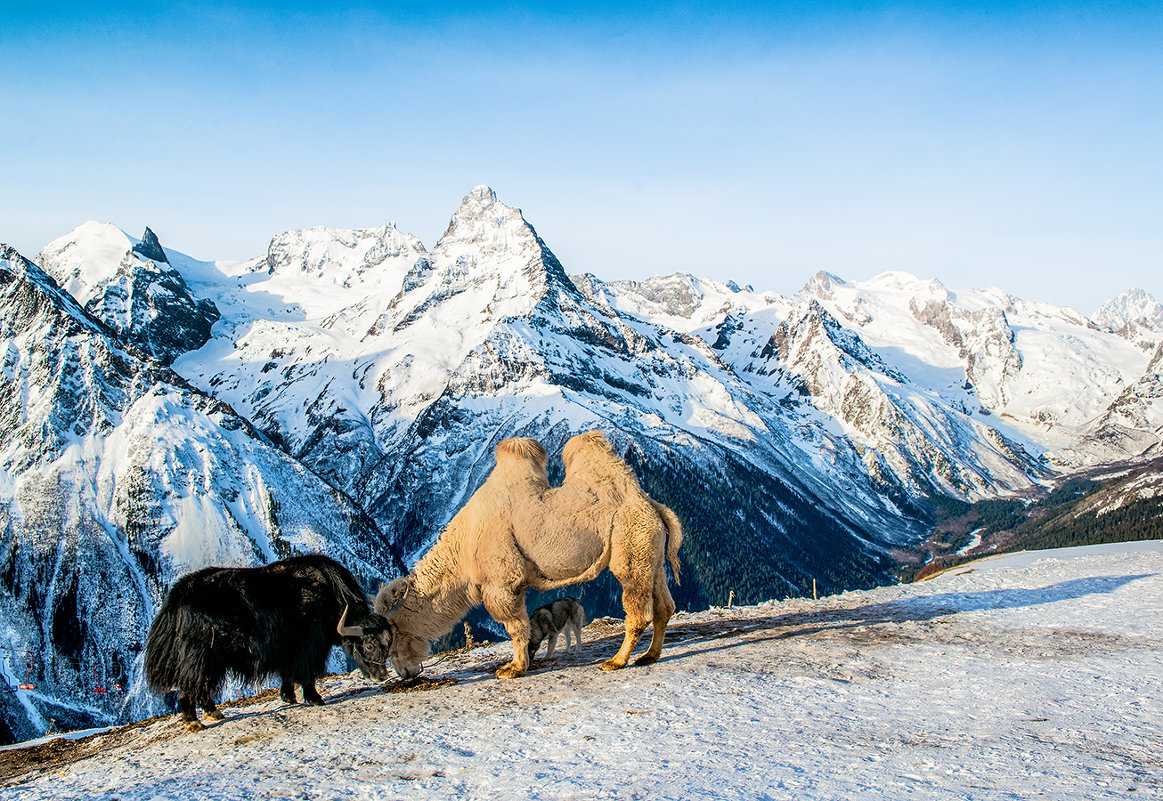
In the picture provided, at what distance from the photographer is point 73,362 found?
629ft

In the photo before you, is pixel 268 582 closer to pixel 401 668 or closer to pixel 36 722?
pixel 401 668

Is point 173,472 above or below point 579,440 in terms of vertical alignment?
above

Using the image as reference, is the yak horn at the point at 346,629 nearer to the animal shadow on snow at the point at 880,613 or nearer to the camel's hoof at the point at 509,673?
the camel's hoof at the point at 509,673

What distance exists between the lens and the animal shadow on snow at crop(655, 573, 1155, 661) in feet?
65.1

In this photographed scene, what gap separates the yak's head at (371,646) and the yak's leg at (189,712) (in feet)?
9.07

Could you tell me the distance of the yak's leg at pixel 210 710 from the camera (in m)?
14.8

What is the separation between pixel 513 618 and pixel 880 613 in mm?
11002

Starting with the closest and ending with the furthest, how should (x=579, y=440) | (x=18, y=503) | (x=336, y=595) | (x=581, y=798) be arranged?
(x=581, y=798) → (x=336, y=595) → (x=579, y=440) → (x=18, y=503)

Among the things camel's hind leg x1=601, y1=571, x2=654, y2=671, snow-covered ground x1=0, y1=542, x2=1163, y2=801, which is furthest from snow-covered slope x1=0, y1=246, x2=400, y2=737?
camel's hind leg x1=601, y1=571, x2=654, y2=671

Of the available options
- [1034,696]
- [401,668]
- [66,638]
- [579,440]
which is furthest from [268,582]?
[66,638]

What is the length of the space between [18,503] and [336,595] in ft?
610

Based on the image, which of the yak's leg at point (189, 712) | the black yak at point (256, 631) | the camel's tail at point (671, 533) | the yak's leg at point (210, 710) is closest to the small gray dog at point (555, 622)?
the camel's tail at point (671, 533)

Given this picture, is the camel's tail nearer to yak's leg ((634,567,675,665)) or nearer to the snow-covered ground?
yak's leg ((634,567,675,665))

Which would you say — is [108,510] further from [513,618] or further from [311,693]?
[513,618]
